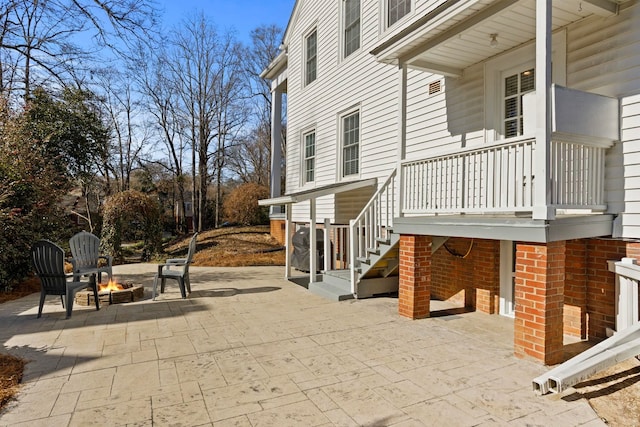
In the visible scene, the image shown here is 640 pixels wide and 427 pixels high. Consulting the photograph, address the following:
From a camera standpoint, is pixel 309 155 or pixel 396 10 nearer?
pixel 396 10

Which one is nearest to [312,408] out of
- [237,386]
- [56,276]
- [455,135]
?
[237,386]

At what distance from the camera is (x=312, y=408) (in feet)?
9.36

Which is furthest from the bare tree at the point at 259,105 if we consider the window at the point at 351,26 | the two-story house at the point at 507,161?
the two-story house at the point at 507,161

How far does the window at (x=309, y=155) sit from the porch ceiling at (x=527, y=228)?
6670 millimetres

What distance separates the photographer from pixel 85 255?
6.82 m

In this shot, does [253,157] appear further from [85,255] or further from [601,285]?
[601,285]

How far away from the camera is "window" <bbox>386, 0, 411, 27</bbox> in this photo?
7078 millimetres

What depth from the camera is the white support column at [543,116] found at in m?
3.62

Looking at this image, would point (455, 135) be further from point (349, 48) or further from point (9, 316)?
point (9, 316)

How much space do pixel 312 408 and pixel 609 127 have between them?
4.05 m

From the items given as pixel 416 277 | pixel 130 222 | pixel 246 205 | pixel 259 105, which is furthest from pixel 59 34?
pixel 259 105

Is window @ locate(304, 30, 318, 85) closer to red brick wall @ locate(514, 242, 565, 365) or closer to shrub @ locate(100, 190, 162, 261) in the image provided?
shrub @ locate(100, 190, 162, 261)

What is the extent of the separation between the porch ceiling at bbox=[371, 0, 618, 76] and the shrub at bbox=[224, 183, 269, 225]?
44.8ft

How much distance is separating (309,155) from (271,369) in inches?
331
